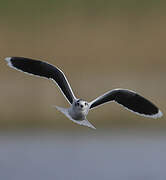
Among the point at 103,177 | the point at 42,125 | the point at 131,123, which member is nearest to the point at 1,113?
the point at 42,125

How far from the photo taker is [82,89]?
35.9 ft

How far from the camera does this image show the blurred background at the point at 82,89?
9.63 m

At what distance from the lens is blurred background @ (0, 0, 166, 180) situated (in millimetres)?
9633

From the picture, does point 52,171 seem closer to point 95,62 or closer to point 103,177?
point 103,177

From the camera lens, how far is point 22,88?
37.4 feet
